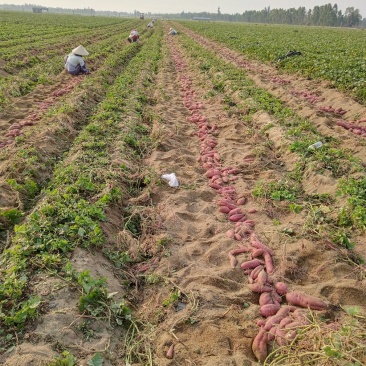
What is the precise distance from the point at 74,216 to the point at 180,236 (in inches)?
52.0

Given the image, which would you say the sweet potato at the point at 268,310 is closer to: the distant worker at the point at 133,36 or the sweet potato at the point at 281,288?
the sweet potato at the point at 281,288

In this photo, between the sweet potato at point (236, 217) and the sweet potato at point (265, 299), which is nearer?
the sweet potato at point (265, 299)

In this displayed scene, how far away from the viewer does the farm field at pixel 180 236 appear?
2.82m

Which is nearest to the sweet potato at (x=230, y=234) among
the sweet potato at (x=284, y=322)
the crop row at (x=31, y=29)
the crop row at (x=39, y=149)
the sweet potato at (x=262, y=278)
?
the sweet potato at (x=262, y=278)

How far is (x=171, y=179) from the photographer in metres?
5.43

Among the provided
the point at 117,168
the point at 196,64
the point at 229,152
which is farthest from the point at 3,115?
the point at 196,64

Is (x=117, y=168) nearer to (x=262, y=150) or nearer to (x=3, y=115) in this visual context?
(x=262, y=150)

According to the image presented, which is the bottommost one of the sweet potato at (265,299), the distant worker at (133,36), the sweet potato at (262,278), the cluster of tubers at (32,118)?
the sweet potato at (265,299)

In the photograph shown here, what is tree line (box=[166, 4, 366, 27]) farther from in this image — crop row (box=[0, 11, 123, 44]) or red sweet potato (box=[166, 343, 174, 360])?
red sweet potato (box=[166, 343, 174, 360])

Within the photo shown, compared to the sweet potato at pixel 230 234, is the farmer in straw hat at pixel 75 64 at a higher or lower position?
higher

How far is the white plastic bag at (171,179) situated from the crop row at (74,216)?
651 mm

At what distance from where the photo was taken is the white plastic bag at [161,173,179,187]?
17.6ft

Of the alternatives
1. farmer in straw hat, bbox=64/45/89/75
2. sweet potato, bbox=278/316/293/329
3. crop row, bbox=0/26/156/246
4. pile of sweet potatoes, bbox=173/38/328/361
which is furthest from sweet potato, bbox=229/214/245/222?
farmer in straw hat, bbox=64/45/89/75

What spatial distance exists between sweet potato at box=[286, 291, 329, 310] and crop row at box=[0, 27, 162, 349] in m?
1.57
